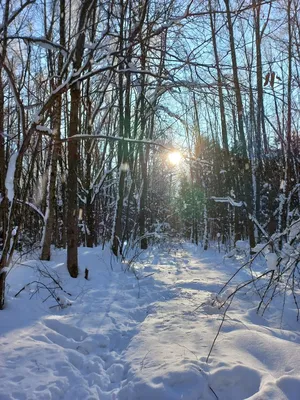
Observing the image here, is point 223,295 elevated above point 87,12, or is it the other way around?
point 87,12

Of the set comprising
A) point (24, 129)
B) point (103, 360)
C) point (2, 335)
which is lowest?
point (103, 360)

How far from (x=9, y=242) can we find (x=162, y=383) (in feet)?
7.03

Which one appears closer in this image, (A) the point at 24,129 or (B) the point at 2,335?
(B) the point at 2,335

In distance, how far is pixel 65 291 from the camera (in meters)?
4.41

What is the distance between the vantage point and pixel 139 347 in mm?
2975

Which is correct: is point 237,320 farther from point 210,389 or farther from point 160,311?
point 210,389

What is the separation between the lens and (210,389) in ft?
7.10

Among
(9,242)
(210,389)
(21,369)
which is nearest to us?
(210,389)

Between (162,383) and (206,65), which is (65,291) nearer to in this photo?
(162,383)

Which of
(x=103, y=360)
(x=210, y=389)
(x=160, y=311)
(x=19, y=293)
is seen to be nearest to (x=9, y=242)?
(x=19, y=293)

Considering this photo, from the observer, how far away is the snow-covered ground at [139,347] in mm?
2178

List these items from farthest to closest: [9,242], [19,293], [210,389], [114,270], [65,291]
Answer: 1. [114,270]
2. [65,291]
3. [19,293]
4. [9,242]
5. [210,389]

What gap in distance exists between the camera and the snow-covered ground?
7.14ft

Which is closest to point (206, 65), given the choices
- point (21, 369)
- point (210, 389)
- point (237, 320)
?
point (237, 320)
